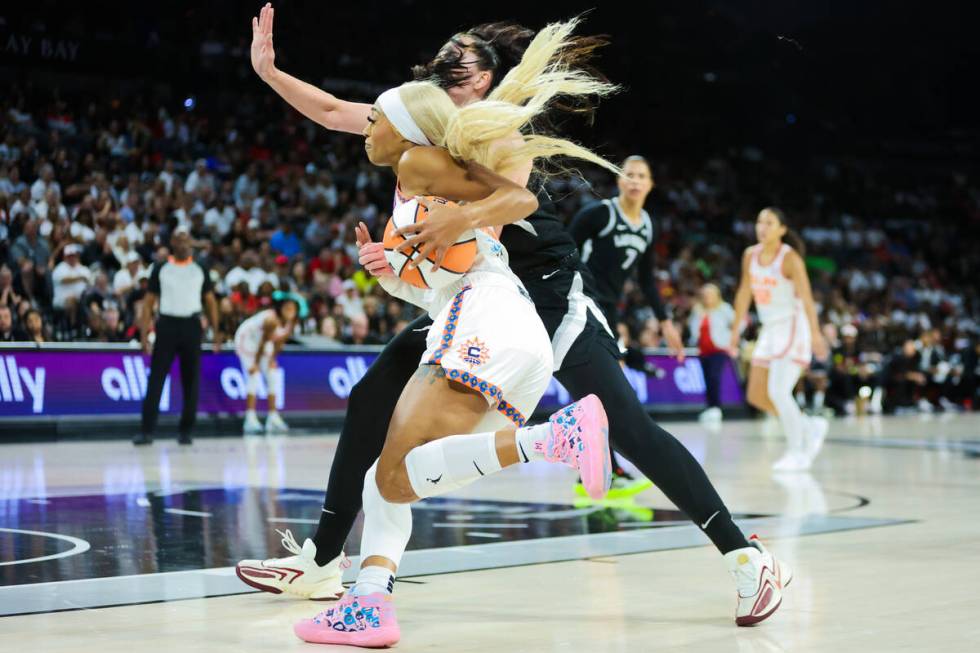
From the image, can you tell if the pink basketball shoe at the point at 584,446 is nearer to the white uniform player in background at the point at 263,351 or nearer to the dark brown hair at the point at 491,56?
the dark brown hair at the point at 491,56

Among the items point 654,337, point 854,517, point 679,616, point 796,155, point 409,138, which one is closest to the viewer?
point 409,138

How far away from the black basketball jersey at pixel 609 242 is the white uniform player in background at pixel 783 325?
8.83 feet

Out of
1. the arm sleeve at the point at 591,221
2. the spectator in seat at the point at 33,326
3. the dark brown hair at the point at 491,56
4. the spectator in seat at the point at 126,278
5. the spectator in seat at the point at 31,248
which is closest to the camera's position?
the dark brown hair at the point at 491,56

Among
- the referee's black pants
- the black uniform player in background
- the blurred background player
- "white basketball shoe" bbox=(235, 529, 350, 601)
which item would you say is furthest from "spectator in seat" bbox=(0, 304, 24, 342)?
"white basketball shoe" bbox=(235, 529, 350, 601)

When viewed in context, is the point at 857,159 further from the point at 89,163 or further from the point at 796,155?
the point at 89,163

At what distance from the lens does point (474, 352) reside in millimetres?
3475

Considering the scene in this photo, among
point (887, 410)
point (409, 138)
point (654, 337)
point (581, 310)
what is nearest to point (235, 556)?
point (581, 310)

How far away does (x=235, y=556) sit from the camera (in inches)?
202

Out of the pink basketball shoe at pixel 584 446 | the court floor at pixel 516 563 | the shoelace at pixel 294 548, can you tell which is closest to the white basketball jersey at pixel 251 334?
the court floor at pixel 516 563

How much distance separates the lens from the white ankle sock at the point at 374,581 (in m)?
3.51

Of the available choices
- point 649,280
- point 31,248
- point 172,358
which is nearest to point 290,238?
point 31,248

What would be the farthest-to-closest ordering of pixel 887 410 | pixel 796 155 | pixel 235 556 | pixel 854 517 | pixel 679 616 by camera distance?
pixel 796 155 → pixel 887 410 → pixel 854 517 → pixel 235 556 → pixel 679 616

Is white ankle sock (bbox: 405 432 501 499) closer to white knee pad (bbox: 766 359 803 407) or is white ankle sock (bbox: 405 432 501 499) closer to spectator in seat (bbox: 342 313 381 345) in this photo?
white knee pad (bbox: 766 359 803 407)

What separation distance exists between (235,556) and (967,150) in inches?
1337
